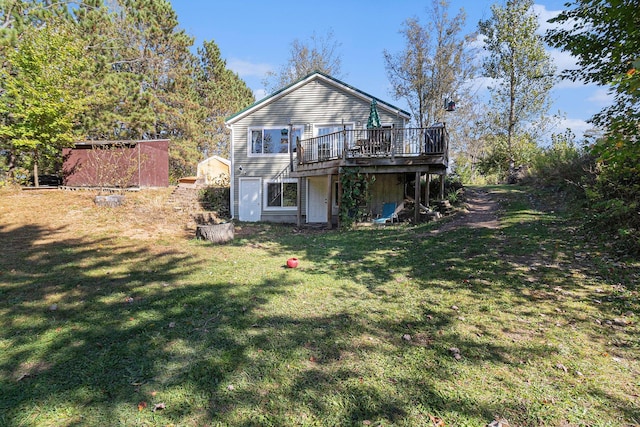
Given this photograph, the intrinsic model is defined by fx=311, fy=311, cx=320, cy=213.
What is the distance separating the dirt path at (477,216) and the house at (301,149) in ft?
6.71

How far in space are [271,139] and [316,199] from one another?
3746mm

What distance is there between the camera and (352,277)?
6012mm

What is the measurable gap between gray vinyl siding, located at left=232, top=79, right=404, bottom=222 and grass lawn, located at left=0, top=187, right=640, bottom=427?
27.8 ft

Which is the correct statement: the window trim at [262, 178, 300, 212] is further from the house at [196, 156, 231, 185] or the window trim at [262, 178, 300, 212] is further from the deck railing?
the house at [196, 156, 231, 185]

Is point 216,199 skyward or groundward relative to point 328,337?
skyward

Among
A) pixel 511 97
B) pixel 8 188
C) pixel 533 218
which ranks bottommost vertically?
pixel 533 218

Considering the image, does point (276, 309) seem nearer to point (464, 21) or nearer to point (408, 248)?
point (408, 248)

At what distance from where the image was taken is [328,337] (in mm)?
3711

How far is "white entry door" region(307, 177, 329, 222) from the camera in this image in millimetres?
15414

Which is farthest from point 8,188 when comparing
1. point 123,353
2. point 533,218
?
point 533,218

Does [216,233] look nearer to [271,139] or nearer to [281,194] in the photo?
[281,194]

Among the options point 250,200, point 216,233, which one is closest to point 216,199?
point 250,200

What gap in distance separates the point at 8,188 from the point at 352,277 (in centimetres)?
1776

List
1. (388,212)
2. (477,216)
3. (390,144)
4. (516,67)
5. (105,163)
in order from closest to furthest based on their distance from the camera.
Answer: (477,216), (390,144), (388,212), (105,163), (516,67)
